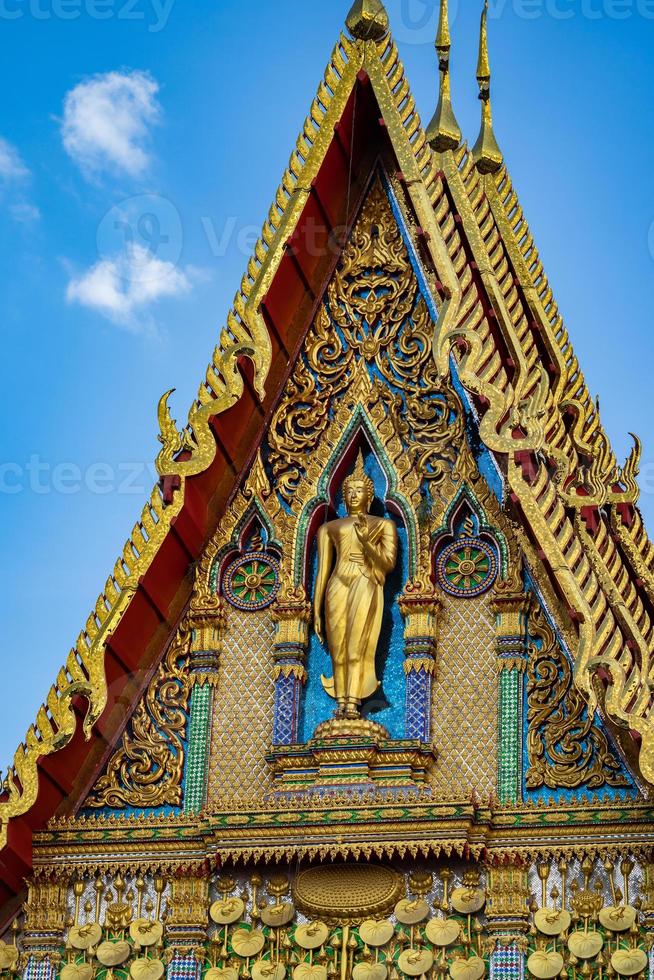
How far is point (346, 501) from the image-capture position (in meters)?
17.2

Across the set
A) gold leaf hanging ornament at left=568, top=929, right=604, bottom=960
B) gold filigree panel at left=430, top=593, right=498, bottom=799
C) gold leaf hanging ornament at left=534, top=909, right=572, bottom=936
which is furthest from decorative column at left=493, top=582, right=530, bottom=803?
gold leaf hanging ornament at left=568, top=929, right=604, bottom=960

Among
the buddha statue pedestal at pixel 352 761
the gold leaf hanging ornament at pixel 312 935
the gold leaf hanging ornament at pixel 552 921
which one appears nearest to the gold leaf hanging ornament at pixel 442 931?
the gold leaf hanging ornament at pixel 552 921

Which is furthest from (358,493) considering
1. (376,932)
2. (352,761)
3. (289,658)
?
(376,932)

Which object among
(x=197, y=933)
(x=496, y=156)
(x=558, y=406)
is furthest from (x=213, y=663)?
Result: (x=496, y=156)

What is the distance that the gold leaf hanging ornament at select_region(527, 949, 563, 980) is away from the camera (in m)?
15.3

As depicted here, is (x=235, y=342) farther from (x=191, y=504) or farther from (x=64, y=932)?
(x=64, y=932)

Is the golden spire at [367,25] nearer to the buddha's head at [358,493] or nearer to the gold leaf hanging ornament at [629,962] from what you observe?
the buddha's head at [358,493]

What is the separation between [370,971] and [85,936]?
1.81 m

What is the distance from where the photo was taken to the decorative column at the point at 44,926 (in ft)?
52.6

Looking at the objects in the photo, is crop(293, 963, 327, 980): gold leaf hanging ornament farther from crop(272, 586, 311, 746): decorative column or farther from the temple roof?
the temple roof

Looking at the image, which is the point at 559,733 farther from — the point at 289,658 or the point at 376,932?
the point at 289,658

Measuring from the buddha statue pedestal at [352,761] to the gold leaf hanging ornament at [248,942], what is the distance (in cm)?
91

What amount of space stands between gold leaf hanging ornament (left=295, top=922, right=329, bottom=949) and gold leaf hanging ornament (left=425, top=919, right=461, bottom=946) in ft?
2.04

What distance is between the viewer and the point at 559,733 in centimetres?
1611
